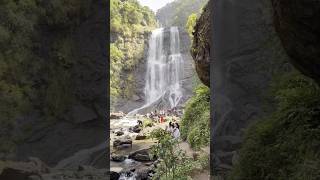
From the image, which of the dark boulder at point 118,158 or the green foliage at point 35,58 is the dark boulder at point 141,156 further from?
the green foliage at point 35,58

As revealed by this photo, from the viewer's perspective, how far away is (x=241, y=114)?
20.2ft

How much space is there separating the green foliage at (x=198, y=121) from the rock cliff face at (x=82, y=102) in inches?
223

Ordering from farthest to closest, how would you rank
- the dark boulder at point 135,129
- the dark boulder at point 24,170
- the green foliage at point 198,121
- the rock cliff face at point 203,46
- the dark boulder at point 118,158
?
the dark boulder at point 135,129, the dark boulder at point 118,158, the green foliage at point 198,121, the rock cliff face at point 203,46, the dark boulder at point 24,170

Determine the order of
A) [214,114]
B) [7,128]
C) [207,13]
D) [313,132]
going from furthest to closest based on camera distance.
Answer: [207,13]
[214,114]
[7,128]
[313,132]

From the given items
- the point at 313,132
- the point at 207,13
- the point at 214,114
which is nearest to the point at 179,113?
the point at 207,13

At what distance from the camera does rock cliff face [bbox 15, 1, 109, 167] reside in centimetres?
598

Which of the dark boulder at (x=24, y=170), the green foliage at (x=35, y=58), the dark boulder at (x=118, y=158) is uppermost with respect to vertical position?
the green foliage at (x=35, y=58)

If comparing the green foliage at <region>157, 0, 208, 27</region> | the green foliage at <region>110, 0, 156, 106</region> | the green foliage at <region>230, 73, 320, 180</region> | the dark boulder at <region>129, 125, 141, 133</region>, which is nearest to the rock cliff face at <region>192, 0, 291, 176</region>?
the green foliage at <region>230, 73, 320, 180</region>

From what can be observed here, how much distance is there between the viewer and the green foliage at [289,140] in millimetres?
4082

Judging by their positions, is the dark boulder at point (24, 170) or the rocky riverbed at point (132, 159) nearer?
the dark boulder at point (24, 170)

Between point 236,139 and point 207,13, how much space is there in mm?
5293

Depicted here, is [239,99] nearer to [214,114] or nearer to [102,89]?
[214,114]

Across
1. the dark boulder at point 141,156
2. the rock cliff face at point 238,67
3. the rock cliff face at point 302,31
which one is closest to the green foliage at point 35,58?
the rock cliff face at point 238,67

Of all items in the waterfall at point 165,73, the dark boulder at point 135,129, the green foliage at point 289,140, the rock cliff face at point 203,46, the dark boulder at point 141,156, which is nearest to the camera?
the green foliage at point 289,140
